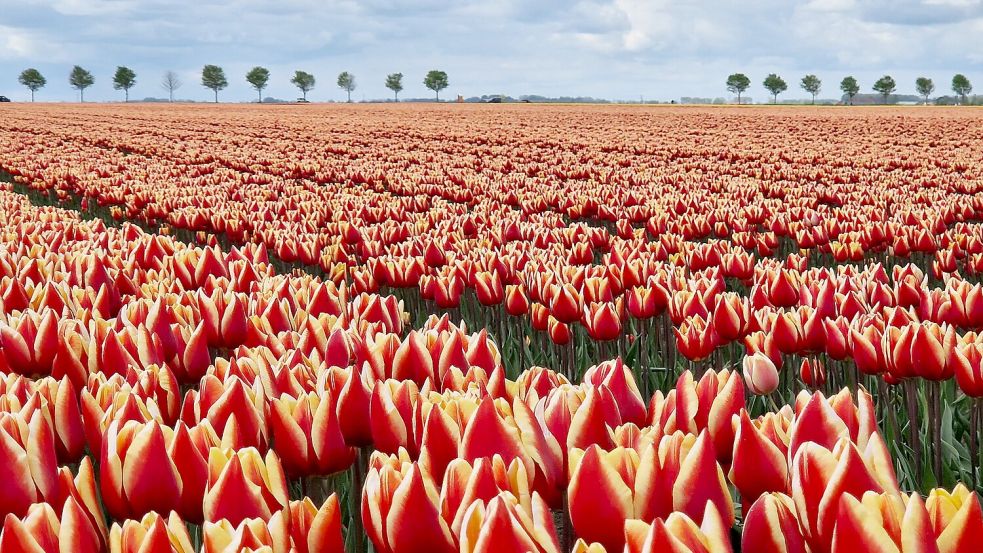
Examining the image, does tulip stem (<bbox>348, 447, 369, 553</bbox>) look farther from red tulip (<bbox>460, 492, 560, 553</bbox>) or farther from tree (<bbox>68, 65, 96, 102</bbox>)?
tree (<bbox>68, 65, 96, 102</bbox>)

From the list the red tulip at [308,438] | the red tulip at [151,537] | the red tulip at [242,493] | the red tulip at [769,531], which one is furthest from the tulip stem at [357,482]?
the red tulip at [769,531]

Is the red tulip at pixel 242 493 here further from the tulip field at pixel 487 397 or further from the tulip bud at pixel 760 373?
the tulip bud at pixel 760 373

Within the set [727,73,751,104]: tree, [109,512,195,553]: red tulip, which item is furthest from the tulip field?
[727,73,751,104]: tree

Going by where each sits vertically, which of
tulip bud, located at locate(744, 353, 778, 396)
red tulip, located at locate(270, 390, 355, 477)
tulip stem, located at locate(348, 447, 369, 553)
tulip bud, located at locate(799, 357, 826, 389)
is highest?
red tulip, located at locate(270, 390, 355, 477)

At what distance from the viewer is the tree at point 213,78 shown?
13750 cm

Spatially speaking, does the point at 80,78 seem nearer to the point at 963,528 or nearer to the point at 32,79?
the point at 32,79

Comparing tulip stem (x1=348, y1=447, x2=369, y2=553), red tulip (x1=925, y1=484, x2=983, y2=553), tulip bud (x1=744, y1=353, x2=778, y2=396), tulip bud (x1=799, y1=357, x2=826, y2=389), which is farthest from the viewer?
tulip bud (x1=799, y1=357, x2=826, y2=389)

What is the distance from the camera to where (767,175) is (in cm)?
1456

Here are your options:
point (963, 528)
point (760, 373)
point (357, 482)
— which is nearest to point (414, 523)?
point (963, 528)

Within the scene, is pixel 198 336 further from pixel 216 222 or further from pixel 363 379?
pixel 216 222

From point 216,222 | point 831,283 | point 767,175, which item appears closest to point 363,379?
Answer: point 831,283

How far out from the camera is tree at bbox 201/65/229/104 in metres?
138

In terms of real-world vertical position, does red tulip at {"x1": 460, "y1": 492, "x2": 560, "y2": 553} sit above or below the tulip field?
above

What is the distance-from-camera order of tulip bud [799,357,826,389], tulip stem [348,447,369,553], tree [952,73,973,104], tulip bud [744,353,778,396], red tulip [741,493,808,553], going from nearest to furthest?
red tulip [741,493,808,553] < tulip stem [348,447,369,553] < tulip bud [744,353,778,396] < tulip bud [799,357,826,389] < tree [952,73,973,104]
